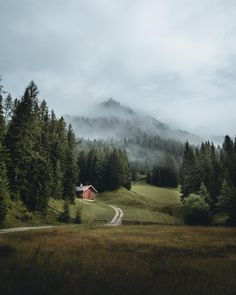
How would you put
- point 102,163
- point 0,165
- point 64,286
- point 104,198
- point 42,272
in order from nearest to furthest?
1. point 64,286
2. point 42,272
3. point 0,165
4. point 104,198
5. point 102,163

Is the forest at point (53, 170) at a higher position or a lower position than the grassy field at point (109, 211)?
higher

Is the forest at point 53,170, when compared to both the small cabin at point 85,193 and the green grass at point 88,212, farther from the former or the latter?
the small cabin at point 85,193

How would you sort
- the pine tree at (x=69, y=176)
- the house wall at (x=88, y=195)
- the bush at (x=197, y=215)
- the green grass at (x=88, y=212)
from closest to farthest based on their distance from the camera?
the green grass at (x=88, y=212), the bush at (x=197, y=215), the pine tree at (x=69, y=176), the house wall at (x=88, y=195)

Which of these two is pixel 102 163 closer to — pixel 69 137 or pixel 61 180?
pixel 69 137

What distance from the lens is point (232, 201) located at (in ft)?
188

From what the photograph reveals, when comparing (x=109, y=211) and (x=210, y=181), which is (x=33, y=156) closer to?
(x=109, y=211)

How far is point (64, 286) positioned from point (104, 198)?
373 feet

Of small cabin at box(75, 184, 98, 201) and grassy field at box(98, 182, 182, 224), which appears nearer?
grassy field at box(98, 182, 182, 224)

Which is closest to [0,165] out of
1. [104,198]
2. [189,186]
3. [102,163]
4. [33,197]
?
[33,197]

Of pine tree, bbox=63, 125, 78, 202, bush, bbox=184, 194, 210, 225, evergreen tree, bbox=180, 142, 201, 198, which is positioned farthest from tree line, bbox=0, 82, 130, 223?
evergreen tree, bbox=180, 142, 201, 198

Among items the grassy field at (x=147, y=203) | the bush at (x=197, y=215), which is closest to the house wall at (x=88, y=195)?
the grassy field at (x=147, y=203)

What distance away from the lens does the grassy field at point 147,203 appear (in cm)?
7819

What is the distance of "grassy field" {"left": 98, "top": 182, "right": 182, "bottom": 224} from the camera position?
3078 inches

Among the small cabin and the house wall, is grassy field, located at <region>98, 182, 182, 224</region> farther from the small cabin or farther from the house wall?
the small cabin
